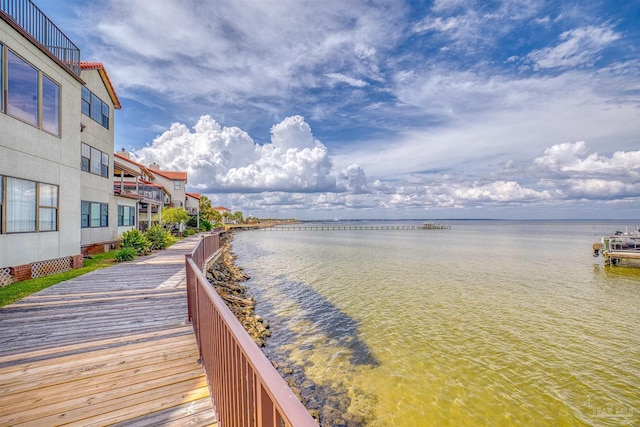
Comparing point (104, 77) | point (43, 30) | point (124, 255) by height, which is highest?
point (104, 77)

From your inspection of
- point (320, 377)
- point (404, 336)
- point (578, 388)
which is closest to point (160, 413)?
point (320, 377)

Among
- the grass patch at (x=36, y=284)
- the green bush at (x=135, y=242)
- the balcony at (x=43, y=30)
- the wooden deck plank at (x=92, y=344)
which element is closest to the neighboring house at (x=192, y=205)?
the green bush at (x=135, y=242)

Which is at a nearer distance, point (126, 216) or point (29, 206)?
point (29, 206)

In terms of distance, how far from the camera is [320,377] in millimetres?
7918

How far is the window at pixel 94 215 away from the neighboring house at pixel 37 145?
4.33m

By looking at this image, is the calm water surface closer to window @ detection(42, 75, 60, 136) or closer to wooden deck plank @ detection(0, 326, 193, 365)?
wooden deck plank @ detection(0, 326, 193, 365)

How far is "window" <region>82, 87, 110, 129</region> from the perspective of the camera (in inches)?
653

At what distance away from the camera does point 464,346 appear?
9.71m

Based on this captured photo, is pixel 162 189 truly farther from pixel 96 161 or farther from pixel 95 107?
pixel 95 107

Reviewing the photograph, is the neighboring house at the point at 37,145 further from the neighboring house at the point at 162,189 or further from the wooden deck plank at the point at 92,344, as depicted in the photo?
the neighboring house at the point at 162,189

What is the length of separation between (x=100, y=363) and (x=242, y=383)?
13.0 ft

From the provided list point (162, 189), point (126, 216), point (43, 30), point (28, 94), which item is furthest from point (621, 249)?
point (162, 189)

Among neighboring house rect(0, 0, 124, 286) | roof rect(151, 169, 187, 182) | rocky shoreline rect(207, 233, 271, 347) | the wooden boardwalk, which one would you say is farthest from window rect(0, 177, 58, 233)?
roof rect(151, 169, 187, 182)

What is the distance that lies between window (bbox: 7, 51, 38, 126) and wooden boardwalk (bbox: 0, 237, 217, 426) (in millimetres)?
6260
